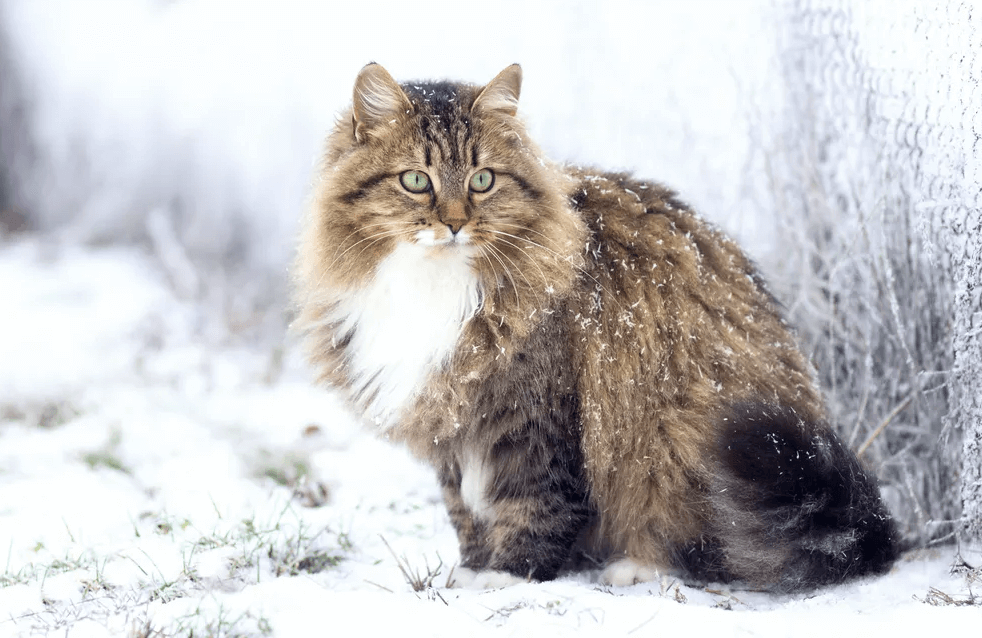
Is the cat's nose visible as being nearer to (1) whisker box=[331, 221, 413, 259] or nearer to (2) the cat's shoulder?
(1) whisker box=[331, 221, 413, 259]

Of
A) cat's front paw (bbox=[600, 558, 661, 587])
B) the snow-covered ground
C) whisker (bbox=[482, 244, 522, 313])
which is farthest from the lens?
cat's front paw (bbox=[600, 558, 661, 587])

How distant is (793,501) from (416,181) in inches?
52.7

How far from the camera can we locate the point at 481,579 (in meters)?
2.44

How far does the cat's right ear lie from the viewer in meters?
2.36

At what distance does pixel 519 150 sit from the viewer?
249 centimetres

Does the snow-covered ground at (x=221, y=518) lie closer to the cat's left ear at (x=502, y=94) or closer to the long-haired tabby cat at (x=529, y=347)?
the long-haired tabby cat at (x=529, y=347)

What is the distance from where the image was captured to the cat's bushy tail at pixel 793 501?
2.14 metres

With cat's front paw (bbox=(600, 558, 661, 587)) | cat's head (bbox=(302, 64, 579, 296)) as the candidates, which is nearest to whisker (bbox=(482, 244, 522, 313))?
cat's head (bbox=(302, 64, 579, 296))

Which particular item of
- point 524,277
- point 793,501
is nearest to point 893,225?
point 793,501

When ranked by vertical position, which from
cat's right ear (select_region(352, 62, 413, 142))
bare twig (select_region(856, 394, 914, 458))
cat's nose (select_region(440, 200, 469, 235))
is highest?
cat's right ear (select_region(352, 62, 413, 142))

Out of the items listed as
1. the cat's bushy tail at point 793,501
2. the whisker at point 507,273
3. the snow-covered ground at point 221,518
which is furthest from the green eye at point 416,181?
the cat's bushy tail at point 793,501

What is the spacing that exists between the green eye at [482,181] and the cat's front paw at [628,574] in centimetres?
121

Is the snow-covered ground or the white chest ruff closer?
the snow-covered ground

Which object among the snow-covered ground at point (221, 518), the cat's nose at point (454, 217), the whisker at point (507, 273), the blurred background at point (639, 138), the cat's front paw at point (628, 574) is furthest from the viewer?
the blurred background at point (639, 138)
